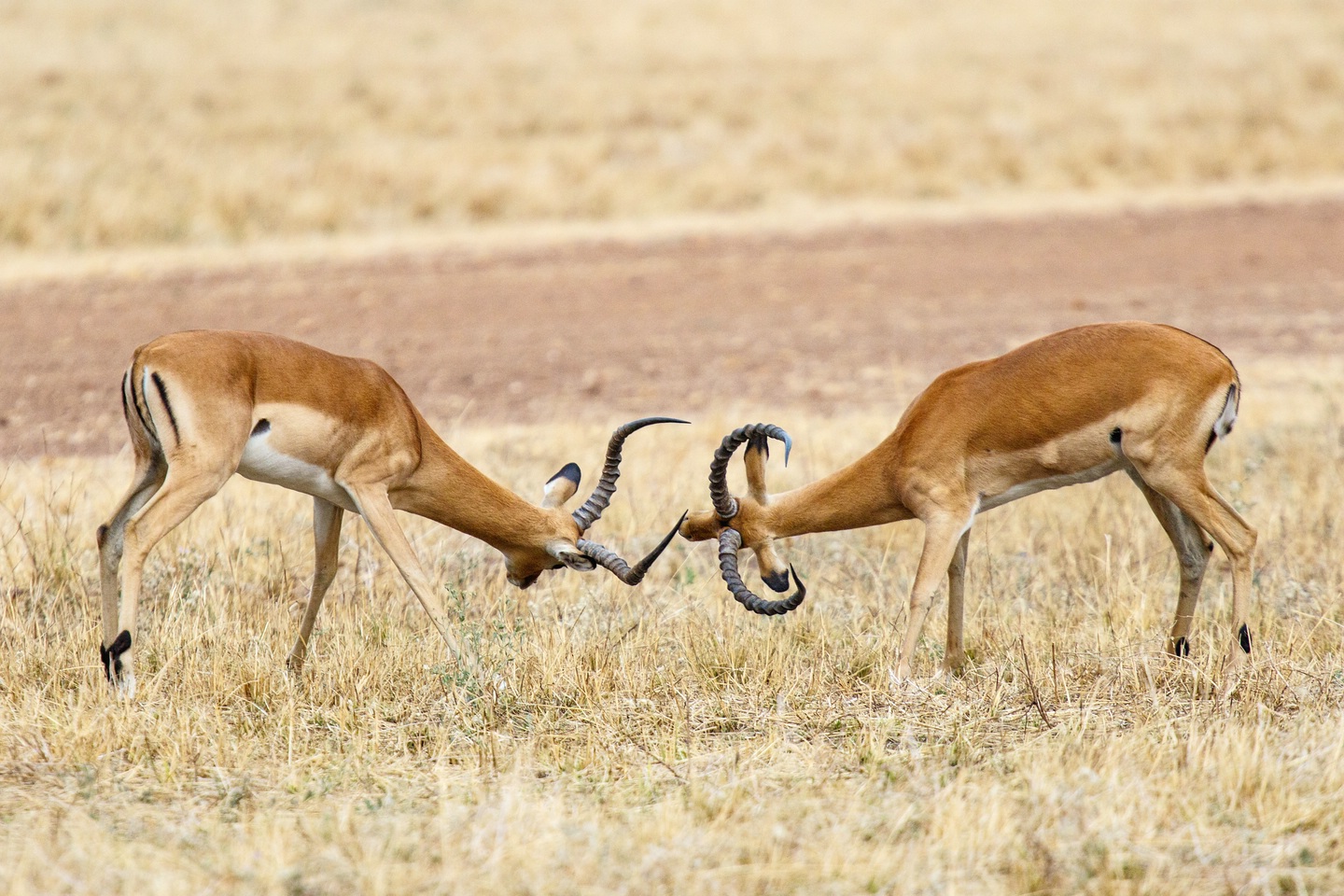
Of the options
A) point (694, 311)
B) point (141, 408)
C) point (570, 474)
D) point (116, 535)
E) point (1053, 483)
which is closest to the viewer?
point (141, 408)

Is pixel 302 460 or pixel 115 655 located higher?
pixel 302 460

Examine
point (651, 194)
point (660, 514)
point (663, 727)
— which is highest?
point (651, 194)

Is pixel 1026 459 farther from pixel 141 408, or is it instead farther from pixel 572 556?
pixel 141 408

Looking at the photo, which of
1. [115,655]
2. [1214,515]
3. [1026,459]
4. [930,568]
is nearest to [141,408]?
[115,655]

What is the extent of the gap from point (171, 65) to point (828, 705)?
2636 centimetres

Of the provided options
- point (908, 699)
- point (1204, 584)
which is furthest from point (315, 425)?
point (1204, 584)

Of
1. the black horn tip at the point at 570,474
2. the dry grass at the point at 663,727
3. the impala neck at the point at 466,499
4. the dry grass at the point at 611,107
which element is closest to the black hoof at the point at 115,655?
the dry grass at the point at 663,727

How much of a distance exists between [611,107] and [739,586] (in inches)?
830

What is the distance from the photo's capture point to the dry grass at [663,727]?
4.44m

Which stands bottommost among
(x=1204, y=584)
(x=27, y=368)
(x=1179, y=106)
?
(x=1204, y=584)

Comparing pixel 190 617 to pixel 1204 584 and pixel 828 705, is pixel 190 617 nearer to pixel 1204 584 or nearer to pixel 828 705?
pixel 828 705

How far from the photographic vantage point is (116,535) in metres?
6.07

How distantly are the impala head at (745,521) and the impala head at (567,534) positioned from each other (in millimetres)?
210

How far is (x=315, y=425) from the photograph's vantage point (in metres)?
6.15
